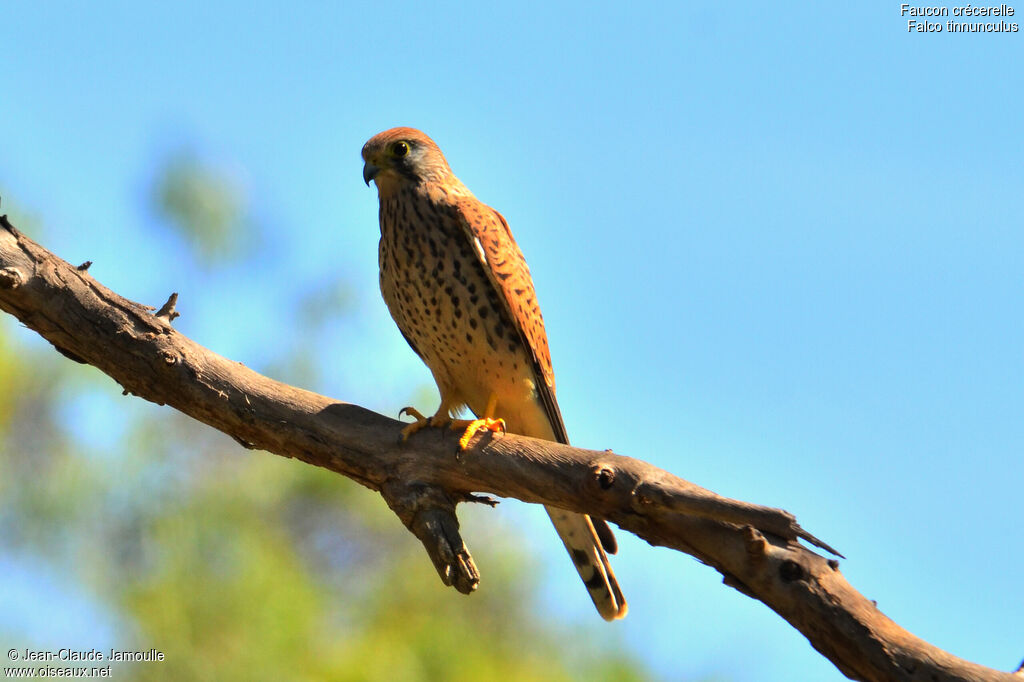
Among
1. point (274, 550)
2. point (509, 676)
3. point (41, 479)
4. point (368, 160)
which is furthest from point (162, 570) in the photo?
point (368, 160)

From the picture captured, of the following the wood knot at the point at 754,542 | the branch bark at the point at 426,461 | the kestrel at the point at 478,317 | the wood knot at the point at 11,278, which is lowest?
the wood knot at the point at 754,542

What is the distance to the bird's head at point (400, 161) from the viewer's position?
451cm

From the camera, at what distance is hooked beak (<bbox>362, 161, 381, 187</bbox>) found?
15.0 feet

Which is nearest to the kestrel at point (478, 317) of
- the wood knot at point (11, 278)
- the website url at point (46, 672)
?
the wood knot at point (11, 278)

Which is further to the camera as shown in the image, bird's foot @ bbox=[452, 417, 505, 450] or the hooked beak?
the hooked beak

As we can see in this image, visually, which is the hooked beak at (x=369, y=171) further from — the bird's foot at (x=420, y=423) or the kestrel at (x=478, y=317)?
the bird's foot at (x=420, y=423)

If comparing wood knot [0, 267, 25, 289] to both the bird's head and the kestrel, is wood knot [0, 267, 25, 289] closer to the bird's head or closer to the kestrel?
the kestrel

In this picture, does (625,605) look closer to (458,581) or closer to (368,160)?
(458,581)

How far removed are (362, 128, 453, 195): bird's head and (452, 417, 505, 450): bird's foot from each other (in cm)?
130

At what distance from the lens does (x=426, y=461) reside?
3539 millimetres

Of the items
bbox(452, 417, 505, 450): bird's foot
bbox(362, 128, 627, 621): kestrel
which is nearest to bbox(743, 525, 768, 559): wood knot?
bbox(452, 417, 505, 450): bird's foot

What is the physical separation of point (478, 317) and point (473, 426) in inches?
25.7

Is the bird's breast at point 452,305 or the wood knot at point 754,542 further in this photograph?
the bird's breast at point 452,305

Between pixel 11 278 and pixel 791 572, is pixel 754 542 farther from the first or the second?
pixel 11 278
